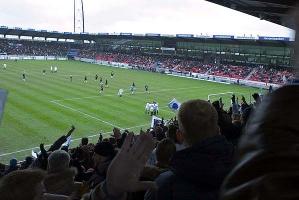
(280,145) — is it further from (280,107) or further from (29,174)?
(29,174)

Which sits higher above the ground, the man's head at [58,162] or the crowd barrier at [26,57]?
the man's head at [58,162]

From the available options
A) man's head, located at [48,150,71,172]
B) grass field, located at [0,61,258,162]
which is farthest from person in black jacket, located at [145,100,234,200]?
grass field, located at [0,61,258,162]

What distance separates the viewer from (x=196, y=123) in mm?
2936

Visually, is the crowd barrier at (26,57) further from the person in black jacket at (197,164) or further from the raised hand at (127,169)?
the raised hand at (127,169)

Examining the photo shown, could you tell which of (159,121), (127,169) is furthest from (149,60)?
(127,169)

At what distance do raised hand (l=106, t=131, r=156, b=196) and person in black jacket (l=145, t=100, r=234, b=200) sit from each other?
601 millimetres

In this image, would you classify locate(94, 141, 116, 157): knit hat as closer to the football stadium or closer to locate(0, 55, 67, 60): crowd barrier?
the football stadium

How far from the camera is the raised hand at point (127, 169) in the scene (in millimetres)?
1944

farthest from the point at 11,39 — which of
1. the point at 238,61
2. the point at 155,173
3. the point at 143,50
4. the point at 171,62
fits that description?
the point at 155,173

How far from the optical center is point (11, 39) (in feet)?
331

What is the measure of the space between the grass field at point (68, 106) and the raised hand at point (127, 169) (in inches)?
734

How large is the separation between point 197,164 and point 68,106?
102 feet

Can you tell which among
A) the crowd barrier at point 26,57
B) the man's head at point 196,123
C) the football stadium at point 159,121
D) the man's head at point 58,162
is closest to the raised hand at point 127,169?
the football stadium at point 159,121

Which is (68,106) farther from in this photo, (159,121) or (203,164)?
(203,164)
